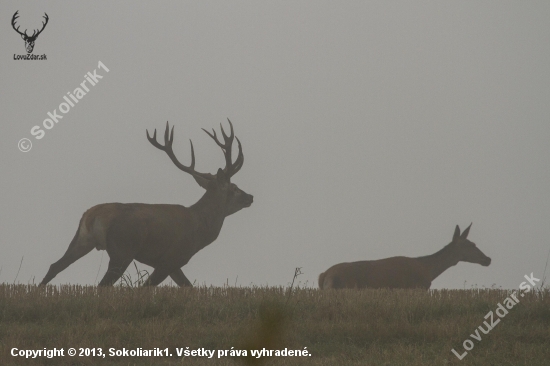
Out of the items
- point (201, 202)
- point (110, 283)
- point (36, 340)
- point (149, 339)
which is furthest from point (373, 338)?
point (201, 202)

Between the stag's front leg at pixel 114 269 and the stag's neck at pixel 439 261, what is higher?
the stag's neck at pixel 439 261

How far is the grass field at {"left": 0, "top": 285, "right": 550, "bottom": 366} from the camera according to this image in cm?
710

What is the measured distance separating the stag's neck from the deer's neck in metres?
4.22

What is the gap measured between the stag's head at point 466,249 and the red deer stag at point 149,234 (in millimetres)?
5333

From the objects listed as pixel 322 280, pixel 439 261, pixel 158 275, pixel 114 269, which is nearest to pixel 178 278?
pixel 158 275

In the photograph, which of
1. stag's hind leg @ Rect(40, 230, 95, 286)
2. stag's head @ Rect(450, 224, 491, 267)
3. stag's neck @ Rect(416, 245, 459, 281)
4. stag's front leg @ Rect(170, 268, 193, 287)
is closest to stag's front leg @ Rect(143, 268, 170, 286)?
stag's front leg @ Rect(170, 268, 193, 287)

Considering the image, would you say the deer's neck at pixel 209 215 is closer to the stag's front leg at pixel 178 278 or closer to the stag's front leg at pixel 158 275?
the stag's front leg at pixel 178 278

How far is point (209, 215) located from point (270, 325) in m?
4.80

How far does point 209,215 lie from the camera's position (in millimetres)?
12492

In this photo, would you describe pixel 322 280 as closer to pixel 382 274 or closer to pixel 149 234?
pixel 382 274

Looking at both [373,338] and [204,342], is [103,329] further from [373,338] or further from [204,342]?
[373,338]

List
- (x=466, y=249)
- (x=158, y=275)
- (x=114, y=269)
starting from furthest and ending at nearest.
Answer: (x=466, y=249), (x=158, y=275), (x=114, y=269)

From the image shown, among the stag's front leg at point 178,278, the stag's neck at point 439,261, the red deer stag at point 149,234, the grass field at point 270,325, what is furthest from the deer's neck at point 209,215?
the stag's neck at point 439,261

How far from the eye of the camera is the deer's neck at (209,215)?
40.3 feet
